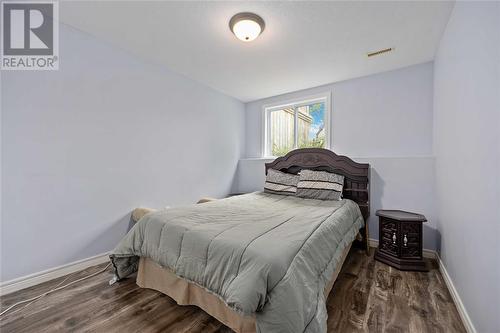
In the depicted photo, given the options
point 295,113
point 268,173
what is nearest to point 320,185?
point 268,173

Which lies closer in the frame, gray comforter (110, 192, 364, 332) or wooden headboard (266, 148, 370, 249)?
gray comforter (110, 192, 364, 332)

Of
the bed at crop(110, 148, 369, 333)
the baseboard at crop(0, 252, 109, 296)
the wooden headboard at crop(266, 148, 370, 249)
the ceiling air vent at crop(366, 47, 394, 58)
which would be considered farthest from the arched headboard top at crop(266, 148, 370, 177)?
the baseboard at crop(0, 252, 109, 296)

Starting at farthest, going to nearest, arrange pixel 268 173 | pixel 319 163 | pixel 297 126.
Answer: pixel 297 126
pixel 268 173
pixel 319 163

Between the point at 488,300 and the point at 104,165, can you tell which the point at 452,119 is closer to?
the point at 488,300

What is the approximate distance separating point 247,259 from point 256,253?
61 mm

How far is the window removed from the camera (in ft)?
11.4

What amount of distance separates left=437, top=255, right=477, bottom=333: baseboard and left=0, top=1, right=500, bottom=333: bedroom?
0.8 inches

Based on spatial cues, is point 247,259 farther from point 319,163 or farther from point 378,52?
point 378,52
